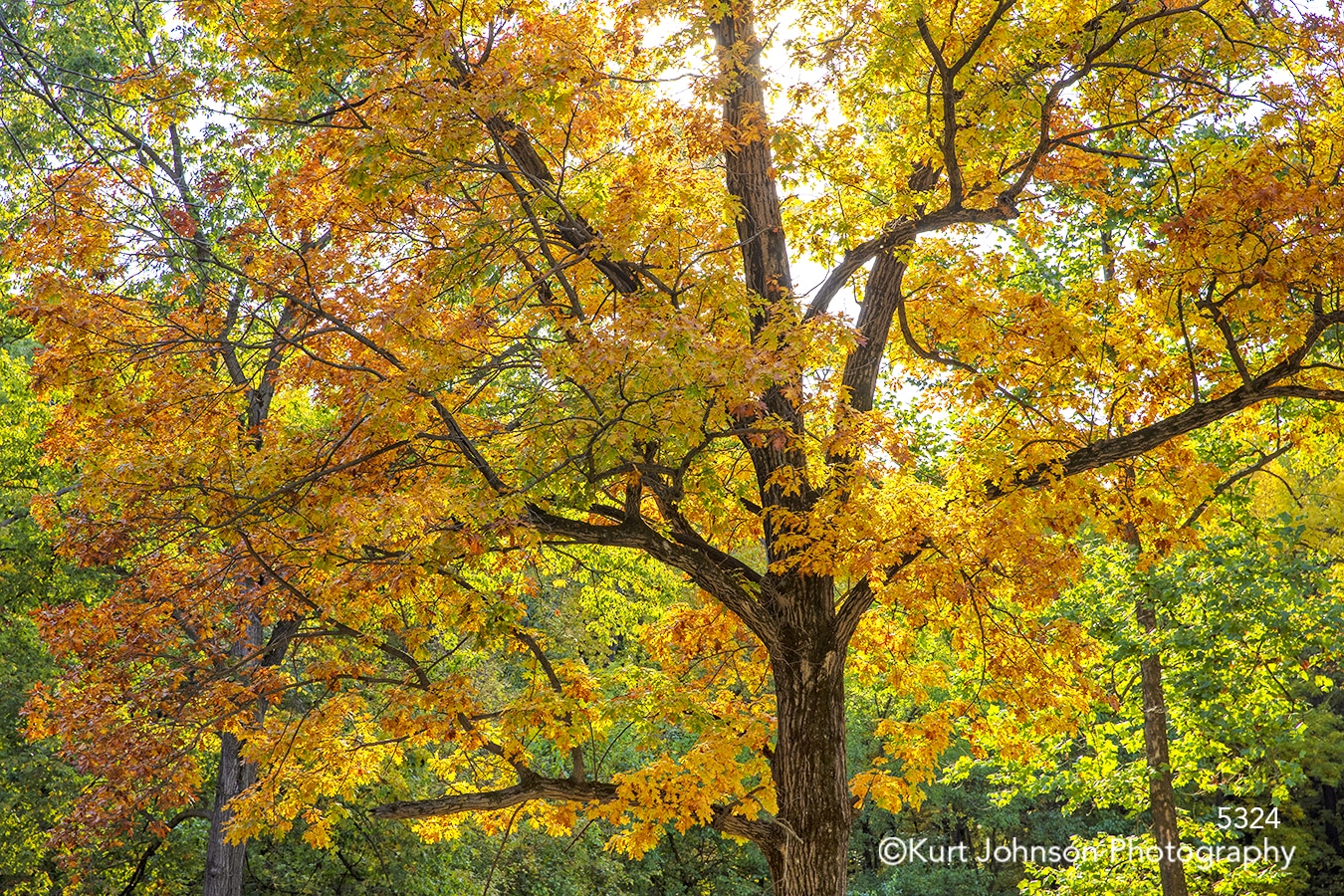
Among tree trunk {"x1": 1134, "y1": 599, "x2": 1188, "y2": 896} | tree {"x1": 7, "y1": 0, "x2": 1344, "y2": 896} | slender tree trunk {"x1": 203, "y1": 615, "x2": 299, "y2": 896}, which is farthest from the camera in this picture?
tree trunk {"x1": 1134, "y1": 599, "x2": 1188, "y2": 896}

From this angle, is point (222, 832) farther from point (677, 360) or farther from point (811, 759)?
point (677, 360)

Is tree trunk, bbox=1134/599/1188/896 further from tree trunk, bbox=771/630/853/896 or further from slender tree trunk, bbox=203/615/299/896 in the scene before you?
slender tree trunk, bbox=203/615/299/896

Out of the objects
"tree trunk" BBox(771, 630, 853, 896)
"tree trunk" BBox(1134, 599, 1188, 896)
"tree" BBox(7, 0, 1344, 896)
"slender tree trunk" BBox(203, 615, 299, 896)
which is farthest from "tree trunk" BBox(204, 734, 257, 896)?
"tree trunk" BBox(1134, 599, 1188, 896)

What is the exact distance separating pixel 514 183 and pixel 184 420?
3179 mm

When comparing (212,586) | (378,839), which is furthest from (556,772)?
(212,586)

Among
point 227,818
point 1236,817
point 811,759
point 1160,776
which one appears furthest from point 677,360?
point 1236,817

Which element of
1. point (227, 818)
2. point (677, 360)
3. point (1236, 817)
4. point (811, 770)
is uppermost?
point (677, 360)

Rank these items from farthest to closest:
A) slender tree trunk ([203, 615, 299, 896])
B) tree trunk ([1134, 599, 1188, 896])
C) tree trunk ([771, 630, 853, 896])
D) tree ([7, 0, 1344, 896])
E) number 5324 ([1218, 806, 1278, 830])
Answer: number 5324 ([1218, 806, 1278, 830]) → tree trunk ([1134, 599, 1188, 896]) → slender tree trunk ([203, 615, 299, 896]) → tree trunk ([771, 630, 853, 896]) → tree ([7, 0, 1344, 896])

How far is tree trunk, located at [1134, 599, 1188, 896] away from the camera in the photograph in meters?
11.8

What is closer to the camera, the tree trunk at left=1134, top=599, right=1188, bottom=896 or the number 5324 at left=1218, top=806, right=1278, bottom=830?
the tree trunk at left=1134, top=599, right=1188, bottom=896

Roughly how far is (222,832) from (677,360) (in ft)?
26.6

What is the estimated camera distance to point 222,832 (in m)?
10.4

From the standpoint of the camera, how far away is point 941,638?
18891mm

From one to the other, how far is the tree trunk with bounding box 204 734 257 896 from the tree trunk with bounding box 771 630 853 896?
6.06 m
